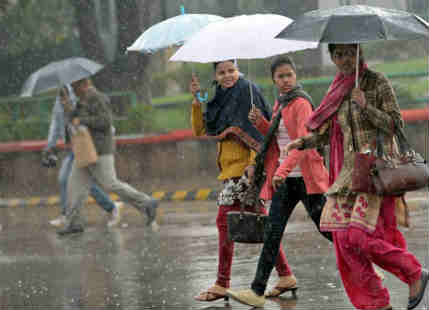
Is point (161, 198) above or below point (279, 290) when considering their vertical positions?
below

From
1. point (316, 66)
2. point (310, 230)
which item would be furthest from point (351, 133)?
point (316, 66)

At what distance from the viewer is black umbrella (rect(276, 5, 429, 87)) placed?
5195 mm

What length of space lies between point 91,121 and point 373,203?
6076mm

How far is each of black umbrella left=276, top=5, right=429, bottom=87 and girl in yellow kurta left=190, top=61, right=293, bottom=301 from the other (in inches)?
51.5

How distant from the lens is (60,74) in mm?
11156

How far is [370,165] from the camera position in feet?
17.9

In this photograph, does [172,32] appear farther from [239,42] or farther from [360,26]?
[360,26]

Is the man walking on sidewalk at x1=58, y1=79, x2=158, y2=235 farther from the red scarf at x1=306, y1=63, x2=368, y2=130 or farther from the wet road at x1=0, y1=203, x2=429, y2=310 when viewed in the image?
the red scarf at x1=306, y1=63, x2=368, y2=130

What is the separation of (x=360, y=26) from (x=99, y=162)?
630 cm

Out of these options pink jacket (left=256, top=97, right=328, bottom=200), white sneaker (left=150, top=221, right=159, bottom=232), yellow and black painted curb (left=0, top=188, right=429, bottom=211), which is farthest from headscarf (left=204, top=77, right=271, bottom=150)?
yellow and black painted curb (left=0, top=188, right=429, bottom=211)

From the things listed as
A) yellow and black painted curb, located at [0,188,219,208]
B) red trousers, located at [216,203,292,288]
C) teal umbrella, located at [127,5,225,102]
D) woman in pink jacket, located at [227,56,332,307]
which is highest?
teal umbrella, located at [127,5,225,102]

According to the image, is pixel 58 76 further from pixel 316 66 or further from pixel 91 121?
pixel 316 66

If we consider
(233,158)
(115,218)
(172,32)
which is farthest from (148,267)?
(115,218)

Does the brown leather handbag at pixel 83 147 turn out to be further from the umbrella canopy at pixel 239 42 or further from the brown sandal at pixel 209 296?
the umbrella canopy at pixel 239 42
